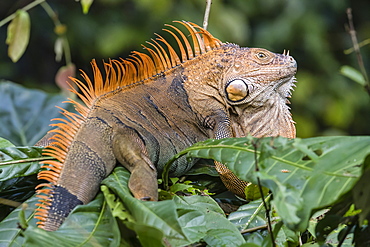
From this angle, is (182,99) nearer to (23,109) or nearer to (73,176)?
(73,176)

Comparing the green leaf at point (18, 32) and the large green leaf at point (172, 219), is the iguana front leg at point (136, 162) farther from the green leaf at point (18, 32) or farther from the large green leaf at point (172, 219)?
the green leaf at point (18, 32)

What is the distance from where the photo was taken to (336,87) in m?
6.18

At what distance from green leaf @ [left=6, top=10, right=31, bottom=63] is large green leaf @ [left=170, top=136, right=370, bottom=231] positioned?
1.17 m

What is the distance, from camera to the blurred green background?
19.0 feet

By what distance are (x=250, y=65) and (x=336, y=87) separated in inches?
158

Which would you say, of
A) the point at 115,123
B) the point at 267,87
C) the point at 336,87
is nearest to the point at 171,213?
the point at 115,123

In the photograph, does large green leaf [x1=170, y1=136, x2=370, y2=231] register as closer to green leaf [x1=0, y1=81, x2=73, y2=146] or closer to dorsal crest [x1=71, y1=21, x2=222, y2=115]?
dorsal crest [x1=71, y1=21, x2=222, y2=115]

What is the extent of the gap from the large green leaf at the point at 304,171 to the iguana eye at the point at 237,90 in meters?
0.85

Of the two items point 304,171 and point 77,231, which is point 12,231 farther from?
point 304,171

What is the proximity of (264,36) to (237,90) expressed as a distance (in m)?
3.81

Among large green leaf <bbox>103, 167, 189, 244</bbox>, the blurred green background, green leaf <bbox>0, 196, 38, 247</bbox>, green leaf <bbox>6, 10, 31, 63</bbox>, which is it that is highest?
green leaf <bbox>6, 10, 31, 63</bbox>

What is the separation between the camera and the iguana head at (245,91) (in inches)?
94.8

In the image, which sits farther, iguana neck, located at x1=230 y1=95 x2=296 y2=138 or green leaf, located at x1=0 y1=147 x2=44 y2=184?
iguana neck, located at x1=230 y1=95 x2=296 y2=138

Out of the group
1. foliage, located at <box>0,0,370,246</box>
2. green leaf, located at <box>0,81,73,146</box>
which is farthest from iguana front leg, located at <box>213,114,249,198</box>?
green leaf, located at <box>0,81,73,146</box>
